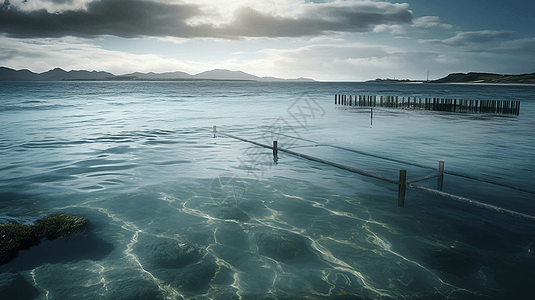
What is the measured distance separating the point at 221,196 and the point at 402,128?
24378 mm

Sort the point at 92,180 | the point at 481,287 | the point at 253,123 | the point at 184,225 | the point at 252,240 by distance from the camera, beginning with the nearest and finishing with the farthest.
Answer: the point at 481,287 → the point at 252,240 → the point at 184,225 → the point at 92,180 → the point at 253,123

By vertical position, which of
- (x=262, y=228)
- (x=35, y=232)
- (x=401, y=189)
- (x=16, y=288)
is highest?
(x=401, y=189)

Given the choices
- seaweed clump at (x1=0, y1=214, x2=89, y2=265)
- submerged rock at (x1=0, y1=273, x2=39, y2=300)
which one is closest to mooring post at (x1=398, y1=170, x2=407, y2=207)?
seaweed clump at (x1=0, y1=214, x2=89, y2=265)

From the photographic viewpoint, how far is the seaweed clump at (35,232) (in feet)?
26.1

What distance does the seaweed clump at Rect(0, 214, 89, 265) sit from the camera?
796cm

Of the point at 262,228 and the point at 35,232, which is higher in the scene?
the point at 35,232

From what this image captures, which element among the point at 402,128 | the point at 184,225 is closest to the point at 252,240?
the point at 184,225

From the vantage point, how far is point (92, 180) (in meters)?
14.0

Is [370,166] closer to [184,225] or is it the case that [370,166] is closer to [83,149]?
[184,225]

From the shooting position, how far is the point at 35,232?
859 cm

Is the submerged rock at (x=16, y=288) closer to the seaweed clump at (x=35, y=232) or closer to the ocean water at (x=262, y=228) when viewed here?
the ocean water at (x=262, y=228)

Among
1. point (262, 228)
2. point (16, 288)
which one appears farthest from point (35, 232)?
point (262, 228)

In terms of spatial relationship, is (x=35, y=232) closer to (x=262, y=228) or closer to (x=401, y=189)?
(x=262, y=228)

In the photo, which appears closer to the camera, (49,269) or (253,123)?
(49,269)
